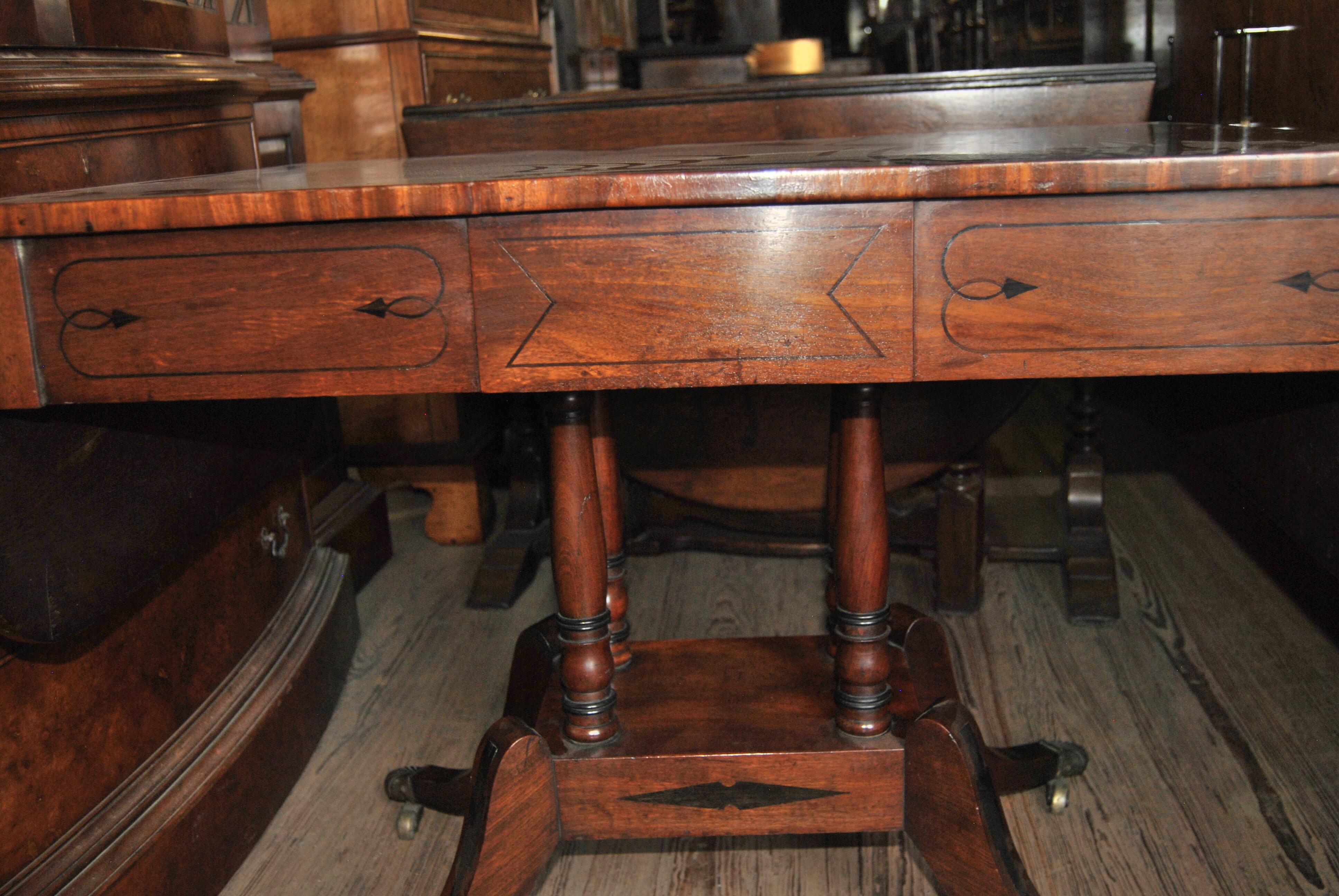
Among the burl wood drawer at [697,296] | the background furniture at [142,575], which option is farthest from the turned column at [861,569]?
the background furniture at [142,575]

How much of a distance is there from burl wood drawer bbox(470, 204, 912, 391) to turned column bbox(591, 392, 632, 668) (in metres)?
0.39

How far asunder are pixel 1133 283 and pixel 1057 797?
83cm

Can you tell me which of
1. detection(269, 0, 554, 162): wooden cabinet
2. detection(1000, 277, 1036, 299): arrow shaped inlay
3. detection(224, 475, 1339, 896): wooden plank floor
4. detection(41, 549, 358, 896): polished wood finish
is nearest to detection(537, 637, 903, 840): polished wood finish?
detection(224, 475, 1339, 896): wooden plank floor

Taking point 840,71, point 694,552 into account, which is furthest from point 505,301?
point 840,71

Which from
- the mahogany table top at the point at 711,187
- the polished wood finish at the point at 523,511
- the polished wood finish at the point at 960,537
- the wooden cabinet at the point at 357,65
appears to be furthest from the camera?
the wooden cabinet at the point at 357,65

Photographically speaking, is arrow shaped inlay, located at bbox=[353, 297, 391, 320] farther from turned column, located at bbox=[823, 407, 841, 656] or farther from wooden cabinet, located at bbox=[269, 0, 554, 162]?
wooden cabinet, located at bbox=[269, 0, 554, 162]

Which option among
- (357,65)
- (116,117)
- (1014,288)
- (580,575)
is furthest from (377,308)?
(357,65)

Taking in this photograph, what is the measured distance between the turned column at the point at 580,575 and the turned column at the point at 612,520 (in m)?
0.07

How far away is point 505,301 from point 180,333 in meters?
0.29

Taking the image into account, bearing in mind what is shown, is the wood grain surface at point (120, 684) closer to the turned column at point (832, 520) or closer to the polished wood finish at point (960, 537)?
the turned column at point (832, 520)

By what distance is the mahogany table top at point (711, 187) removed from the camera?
93 cm

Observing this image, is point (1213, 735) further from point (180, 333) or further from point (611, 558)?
point (180, 333)

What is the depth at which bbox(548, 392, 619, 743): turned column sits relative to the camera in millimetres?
1247

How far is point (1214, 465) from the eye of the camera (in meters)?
2.38
